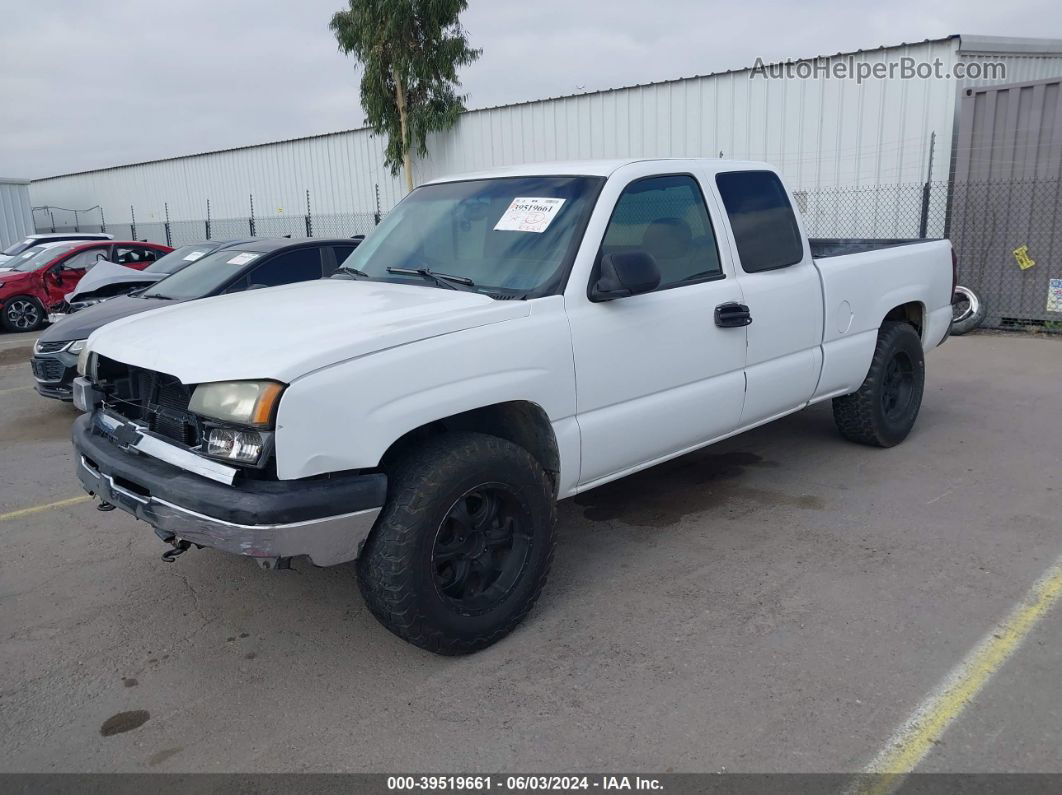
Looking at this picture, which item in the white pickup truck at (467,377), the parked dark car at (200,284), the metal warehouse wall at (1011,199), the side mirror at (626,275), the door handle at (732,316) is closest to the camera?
the white pickup truck at (467,377)

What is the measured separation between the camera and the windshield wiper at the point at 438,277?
3832 mm

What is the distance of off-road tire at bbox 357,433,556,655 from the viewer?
3062 millimetres

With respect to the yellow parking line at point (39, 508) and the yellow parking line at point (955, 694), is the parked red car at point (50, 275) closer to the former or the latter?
the yellow parking line at point (39, 508)

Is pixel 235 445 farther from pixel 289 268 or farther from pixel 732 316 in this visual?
pixel 289 268

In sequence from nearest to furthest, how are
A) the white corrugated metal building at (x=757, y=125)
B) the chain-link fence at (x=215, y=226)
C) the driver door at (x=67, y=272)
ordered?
1. the white corrugated metal building at (x=757, y=125)
2. the driver door at (x=67, y=272)
3. the chain-link fence at (x=215, y=226)

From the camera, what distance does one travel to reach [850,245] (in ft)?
20.5

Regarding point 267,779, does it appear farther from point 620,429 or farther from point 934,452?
point 934,452

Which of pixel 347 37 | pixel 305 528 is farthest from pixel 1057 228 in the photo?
pixel 347 37

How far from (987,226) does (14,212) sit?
1155 inches

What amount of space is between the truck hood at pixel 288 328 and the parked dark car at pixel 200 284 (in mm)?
3870

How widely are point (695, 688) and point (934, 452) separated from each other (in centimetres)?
366

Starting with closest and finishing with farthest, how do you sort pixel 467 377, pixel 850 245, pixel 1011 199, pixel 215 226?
pixel 467 377, pixel 850 245, pixel 1011 199, pixel 215 226

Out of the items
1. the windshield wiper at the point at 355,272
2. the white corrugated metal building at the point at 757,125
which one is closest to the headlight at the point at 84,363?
the windshield wiper at the point at 355,272

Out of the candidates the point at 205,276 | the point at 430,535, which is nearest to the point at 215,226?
the point at 205,276
